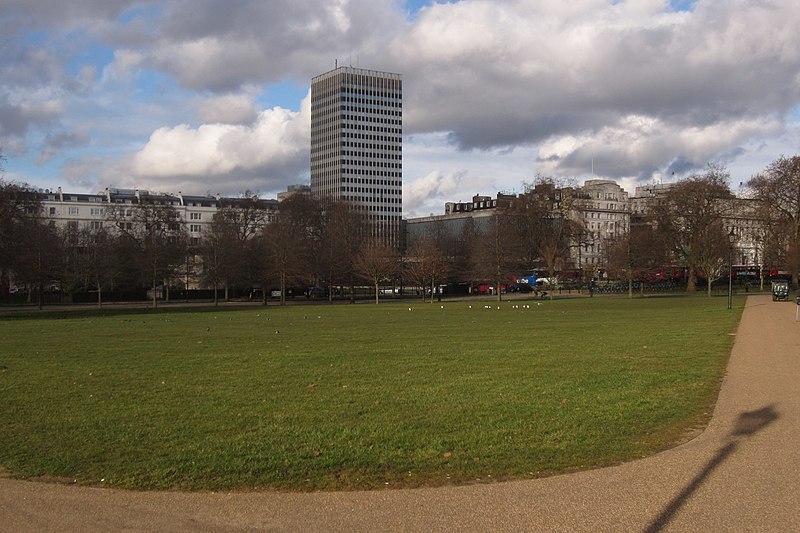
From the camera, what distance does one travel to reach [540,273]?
108m

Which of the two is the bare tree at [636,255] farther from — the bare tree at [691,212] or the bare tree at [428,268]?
the bare tree at [428,268]

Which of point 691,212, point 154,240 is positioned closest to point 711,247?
point 691,212

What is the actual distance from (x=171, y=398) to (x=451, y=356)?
8964 mm

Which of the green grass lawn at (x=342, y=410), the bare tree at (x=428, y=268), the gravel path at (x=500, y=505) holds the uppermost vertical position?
the bare tree at (x=428, y=268)

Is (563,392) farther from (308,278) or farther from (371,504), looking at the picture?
(308,278)

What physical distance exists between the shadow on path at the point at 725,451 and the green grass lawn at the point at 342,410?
68 centimetres

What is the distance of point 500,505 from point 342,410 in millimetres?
5283

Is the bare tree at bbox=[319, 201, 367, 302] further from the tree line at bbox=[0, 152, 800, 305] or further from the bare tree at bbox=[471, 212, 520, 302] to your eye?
the bare tree at bbox=[471, 212, 520, 302]

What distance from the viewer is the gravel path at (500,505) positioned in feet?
23.1

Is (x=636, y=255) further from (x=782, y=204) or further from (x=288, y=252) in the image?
(x=288, y=252)

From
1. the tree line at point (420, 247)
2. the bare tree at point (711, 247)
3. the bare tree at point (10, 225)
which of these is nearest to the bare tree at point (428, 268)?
the tree line at point (420, 247)

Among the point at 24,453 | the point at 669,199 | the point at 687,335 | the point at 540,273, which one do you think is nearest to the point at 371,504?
the point at 24,453

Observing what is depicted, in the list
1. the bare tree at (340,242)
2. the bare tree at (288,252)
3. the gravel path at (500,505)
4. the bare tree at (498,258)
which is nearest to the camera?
the gravel path at (500,505)

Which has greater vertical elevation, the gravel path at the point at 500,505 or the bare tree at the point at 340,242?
the bare tree at the point at 340,242
